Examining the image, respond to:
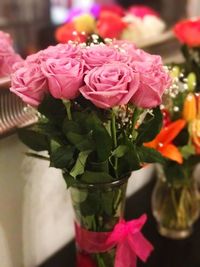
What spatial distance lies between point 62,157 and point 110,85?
142 mm

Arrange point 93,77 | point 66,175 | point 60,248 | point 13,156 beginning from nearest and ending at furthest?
point 93,77 < point 66,175 < point 13,156 < point 60,248

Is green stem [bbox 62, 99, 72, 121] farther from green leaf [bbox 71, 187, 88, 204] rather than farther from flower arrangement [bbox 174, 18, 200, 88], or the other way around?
flower arrangement [bbox 174, 18, 200, 88]

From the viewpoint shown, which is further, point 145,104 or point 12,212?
point 12,212

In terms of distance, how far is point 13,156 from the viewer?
755mm

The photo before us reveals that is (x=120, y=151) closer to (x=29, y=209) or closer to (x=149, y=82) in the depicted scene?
(x=149, y=82)

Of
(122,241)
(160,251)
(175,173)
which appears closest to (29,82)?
(122,241)

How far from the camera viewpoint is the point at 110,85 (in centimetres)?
53

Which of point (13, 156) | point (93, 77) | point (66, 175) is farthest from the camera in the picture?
point (13, 156)

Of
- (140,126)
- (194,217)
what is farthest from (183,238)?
(140,126)

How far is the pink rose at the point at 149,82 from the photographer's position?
0.56 metres

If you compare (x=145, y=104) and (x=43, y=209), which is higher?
(x=145, y=104)

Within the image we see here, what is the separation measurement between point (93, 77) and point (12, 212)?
367mm

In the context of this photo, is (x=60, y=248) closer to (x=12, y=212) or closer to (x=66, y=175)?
(x=12, y=212)

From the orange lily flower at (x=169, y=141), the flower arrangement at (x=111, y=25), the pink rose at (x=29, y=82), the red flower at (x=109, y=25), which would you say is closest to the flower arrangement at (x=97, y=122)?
the pink rose at (x=29, y=82)
